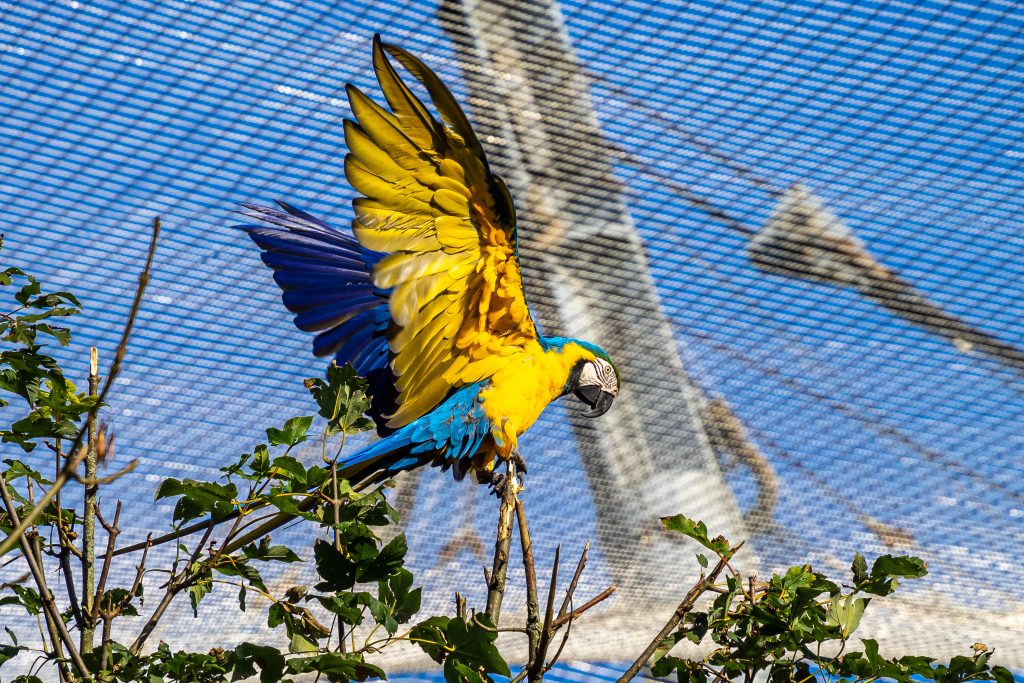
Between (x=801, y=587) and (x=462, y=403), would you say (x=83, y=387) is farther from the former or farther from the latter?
(x=801, y=587)

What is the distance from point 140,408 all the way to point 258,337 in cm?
25

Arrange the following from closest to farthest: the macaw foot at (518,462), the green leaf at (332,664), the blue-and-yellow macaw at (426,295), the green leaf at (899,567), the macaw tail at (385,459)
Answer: the green leaf at (332,664)
the green leaf at (899,567)
the blue-and-yellow macaw at (426,295)
the macaw tail at (385,459)
the macaw foot at (518,462)

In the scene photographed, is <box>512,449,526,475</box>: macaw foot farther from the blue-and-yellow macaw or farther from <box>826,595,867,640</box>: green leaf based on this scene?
<box>826,595,867,640</box>: green leaf

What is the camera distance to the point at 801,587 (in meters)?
0.86

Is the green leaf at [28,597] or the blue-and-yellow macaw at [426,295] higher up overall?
the blue-and-yellow macaw at [426,295]

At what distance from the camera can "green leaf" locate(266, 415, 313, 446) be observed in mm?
731

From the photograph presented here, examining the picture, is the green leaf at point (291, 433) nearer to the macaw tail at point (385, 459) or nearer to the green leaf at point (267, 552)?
the green leaf at point (267, 552)

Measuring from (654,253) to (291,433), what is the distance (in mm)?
1353

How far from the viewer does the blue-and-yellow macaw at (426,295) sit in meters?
0.99

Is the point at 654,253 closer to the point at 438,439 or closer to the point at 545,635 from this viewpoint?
the point at 438,439

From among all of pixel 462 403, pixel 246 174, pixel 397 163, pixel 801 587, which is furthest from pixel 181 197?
pixel 801 587

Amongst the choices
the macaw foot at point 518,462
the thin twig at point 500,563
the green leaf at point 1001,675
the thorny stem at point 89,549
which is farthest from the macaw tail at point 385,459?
the green leaf at point 1001,675

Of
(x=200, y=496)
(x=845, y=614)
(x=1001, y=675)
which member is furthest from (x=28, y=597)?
(x=1001, y=675)

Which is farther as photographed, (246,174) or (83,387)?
(83,387)
